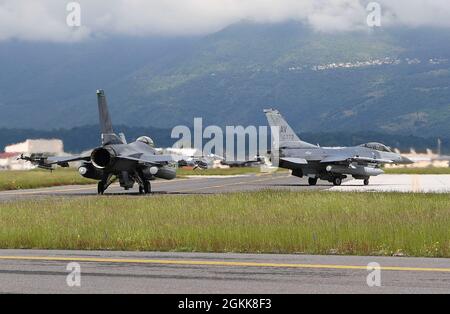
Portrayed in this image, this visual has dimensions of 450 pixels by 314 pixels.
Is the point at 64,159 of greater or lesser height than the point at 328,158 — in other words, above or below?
above

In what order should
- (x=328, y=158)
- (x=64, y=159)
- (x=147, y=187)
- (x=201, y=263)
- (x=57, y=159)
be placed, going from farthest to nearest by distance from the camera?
(x=328, y=158) → (x=147, y=187) → (x=57, y=159) → (x=64, y=159) → (x=201, y=263)

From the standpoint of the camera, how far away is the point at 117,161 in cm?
4291

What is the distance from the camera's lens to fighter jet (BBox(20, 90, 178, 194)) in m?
42.6

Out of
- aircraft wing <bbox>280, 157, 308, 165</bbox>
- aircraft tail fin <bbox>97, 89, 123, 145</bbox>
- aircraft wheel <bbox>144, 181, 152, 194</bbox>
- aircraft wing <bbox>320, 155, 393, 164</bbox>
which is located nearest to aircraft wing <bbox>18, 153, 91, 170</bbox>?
aircraft tail fin <bbox>97, 89, 123, 145</bbox>

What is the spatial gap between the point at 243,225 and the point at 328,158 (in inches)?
1313

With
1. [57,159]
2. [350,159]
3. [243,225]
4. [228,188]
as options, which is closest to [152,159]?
[57,159]

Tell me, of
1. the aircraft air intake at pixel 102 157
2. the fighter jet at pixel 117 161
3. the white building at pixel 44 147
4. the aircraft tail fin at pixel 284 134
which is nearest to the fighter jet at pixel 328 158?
the aircraft tail fin at pixel 284 134

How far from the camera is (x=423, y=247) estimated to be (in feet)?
59.3

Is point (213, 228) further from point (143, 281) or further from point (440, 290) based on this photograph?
point (440, 290)

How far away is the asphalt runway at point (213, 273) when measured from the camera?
1252cm

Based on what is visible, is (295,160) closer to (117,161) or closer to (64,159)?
(117,161)
